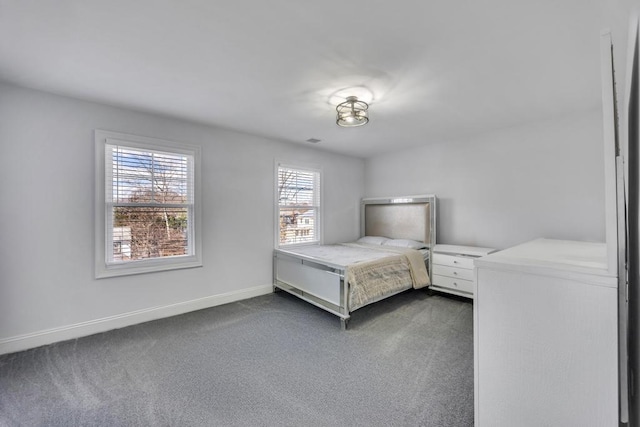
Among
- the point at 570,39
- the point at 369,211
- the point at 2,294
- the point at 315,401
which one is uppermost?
the point at 570,39

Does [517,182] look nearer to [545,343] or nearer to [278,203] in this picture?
[545,343]

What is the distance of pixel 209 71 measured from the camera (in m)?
2.19

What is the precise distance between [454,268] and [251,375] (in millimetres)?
2872

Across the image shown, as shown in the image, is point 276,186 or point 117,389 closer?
point 117,389

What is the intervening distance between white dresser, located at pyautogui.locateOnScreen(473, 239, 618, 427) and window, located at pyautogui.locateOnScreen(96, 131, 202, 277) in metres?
3.17

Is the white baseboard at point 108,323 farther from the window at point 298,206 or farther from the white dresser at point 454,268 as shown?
the white dresser at point 454,268

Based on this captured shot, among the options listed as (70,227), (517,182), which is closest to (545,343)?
(517,182)

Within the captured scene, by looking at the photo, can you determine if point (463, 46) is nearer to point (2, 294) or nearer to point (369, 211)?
point (369, 211)

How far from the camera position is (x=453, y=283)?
3.65 meters

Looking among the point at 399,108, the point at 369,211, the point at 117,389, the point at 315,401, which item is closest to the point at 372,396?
the point at 315,401

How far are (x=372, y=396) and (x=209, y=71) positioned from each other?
2741 millimetres

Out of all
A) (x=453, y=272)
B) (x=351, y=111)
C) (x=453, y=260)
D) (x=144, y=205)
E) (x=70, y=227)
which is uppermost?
(x=351, y=111)

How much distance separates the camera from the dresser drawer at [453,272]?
3504 mm

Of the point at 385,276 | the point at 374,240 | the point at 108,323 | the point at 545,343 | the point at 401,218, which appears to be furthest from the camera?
the point at 374,240
